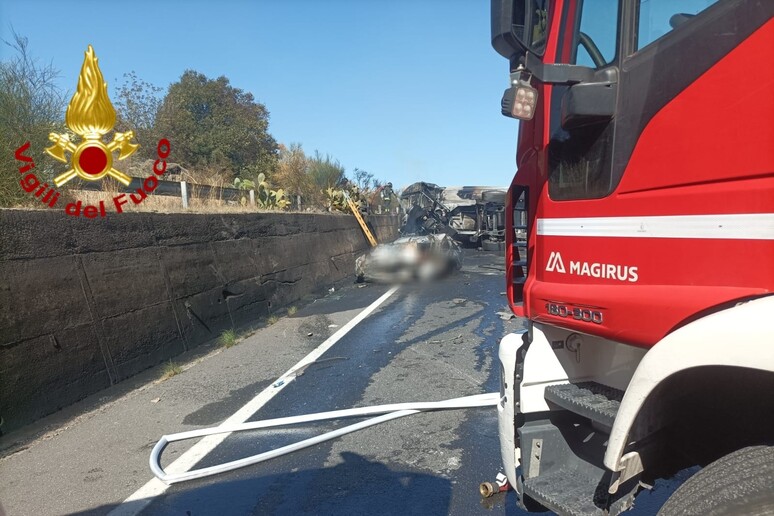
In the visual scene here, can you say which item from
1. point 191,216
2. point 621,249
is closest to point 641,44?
point 621,249

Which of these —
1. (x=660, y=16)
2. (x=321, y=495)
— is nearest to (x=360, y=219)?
(x=321, y=495)

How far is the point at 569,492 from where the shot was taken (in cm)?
236

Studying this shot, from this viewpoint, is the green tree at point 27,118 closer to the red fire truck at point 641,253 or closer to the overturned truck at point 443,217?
the red fire truck at point 641,253

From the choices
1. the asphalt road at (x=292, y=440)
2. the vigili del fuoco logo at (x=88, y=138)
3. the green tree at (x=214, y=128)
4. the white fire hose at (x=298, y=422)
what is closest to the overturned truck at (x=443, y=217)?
the green tree at (x=214, y=128)

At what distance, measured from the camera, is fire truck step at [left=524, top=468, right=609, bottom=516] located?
2.19m

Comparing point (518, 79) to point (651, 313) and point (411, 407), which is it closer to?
point (651, 313)

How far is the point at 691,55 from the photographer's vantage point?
75.9 inches

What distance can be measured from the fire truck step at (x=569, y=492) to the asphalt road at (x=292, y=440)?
2.91 ft

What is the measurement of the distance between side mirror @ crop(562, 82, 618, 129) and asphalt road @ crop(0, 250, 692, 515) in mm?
2269

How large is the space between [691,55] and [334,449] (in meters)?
3.48

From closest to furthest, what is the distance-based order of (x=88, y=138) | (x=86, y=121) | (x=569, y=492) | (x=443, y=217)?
(x=569, y=492) < (x=86, y=121) < (x=88, y=138) < (x=443, y=217)

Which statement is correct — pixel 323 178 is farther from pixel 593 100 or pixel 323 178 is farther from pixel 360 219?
pixel 593 100

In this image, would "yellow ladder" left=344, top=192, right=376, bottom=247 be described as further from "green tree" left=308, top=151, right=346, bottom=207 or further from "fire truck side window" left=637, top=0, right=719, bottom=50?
"fire truck side window" left=637, top=0, right=719, bottom=50

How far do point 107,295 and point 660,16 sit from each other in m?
5.87
